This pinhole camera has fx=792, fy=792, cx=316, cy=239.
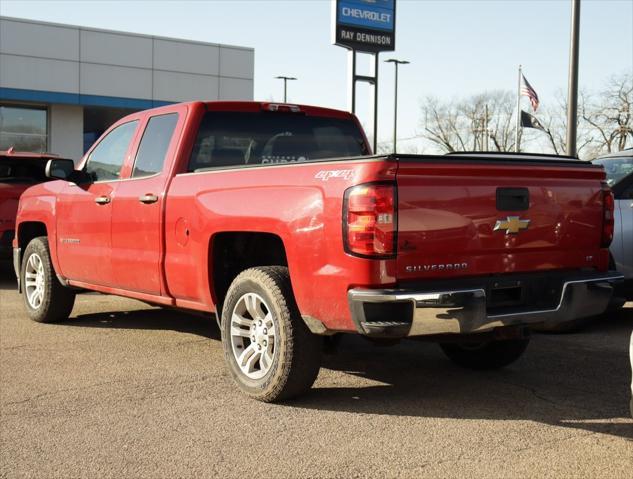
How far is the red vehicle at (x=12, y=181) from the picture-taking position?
10273 millimetres

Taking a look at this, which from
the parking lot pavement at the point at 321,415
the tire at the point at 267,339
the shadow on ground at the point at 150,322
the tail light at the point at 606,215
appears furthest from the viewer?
the shadow on ground at the point at 150,322

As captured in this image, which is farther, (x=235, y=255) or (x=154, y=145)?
(x=154, y=145)

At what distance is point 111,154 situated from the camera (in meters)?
6.86

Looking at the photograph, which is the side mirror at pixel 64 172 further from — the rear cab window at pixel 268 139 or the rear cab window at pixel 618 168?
the rear cab window at pixel 618 168

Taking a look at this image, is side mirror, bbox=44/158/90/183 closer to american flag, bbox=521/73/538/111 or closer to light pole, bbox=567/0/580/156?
light pole, bbox=567/0/580/156

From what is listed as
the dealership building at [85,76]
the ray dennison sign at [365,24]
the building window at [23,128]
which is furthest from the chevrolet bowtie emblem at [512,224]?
the building window at [23,128]

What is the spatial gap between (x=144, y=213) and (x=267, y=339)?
1.65 m

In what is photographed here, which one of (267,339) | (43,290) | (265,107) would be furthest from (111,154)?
(267,339)

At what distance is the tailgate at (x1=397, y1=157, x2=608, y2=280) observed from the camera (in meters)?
4.25

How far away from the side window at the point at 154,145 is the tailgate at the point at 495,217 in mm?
2452

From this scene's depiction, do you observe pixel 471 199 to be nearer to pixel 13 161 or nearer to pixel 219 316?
pixel 219 316

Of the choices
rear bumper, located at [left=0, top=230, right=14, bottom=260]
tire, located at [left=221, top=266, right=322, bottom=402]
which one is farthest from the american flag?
tire, located at [left=221, top=266, right=322, bottom=402]

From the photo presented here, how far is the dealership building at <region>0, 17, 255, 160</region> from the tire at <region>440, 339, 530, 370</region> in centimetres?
2462

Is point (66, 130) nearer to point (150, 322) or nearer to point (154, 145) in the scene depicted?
point (150, 322)
